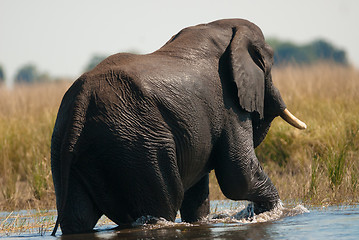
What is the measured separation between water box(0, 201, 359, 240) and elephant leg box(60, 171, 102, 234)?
0.11 meters

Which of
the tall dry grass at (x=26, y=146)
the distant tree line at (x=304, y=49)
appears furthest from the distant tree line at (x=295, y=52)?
the tall dry grass at (x=26, y=146)

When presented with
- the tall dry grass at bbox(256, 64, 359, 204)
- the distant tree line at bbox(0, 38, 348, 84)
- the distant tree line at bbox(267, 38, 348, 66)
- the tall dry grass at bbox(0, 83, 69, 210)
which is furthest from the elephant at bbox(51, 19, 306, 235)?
the distant tree line at bbox(267, 38, 348, 66)

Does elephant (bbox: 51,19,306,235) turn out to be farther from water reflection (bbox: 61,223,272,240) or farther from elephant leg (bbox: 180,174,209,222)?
elephant leg (bbox: 180,174,209,222)

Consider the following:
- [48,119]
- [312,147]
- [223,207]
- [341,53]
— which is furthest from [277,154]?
[341,53]

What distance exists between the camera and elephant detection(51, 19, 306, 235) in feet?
19.7

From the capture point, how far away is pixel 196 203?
7633 mm

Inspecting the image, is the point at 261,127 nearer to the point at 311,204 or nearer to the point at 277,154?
the point at 311,204

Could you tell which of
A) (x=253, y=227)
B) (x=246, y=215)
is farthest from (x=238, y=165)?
(x=246, y=215)

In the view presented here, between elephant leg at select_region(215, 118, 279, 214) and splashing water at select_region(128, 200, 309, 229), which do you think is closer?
elephant leg at select_region(215, 118, 279, 214)

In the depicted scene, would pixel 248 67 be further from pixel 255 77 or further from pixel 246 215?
pixel 246 215

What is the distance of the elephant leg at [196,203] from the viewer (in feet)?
25.0

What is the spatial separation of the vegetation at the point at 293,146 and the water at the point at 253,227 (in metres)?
0.78

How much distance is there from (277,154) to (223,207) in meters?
2.60

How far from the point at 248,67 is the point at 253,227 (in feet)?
5.21
